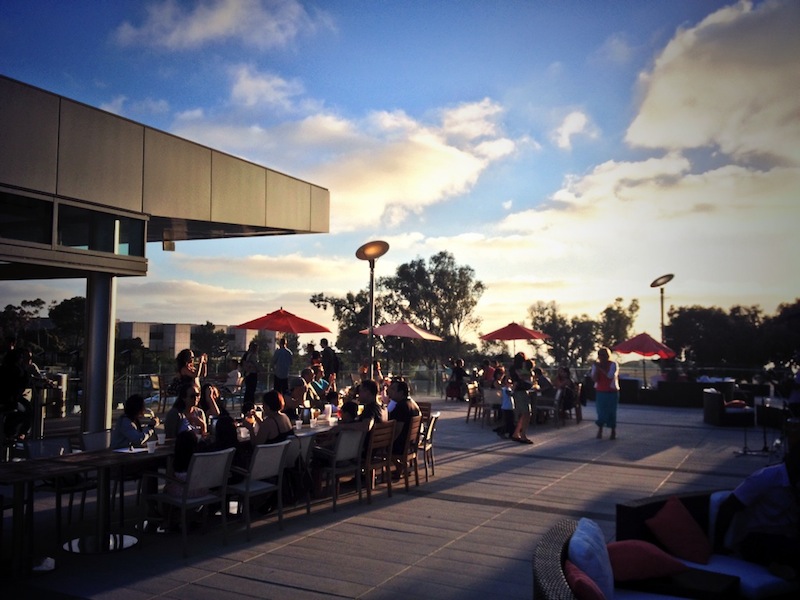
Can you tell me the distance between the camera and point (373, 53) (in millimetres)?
9383

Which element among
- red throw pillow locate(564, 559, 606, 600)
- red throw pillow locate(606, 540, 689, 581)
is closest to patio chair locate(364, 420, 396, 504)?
red throw pillow locate(606, 540, 689, 581)

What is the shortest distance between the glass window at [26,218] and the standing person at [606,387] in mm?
9072

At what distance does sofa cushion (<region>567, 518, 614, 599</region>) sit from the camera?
334cm

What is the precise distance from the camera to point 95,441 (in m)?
6.84

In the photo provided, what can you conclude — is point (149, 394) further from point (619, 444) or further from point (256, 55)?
point (619, 444)

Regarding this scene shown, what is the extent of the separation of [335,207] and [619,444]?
751cm

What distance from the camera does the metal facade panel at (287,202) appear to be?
11.8 m

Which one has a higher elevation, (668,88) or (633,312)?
(668,88)

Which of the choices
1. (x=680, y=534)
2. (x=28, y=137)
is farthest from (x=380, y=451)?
(x=28, y=137)

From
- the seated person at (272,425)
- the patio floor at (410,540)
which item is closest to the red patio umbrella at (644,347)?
the patio floor at (410,540)

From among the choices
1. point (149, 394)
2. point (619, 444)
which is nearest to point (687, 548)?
point (619, 444)

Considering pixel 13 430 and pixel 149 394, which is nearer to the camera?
pixel 13 430

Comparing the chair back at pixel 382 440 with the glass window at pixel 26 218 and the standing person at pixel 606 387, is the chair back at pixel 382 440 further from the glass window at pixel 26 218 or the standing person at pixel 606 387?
the standing person at pixel 606 387

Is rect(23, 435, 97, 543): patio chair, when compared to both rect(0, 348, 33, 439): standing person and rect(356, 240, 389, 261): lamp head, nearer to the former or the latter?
rect(0, 348, 33, 439): standing person
